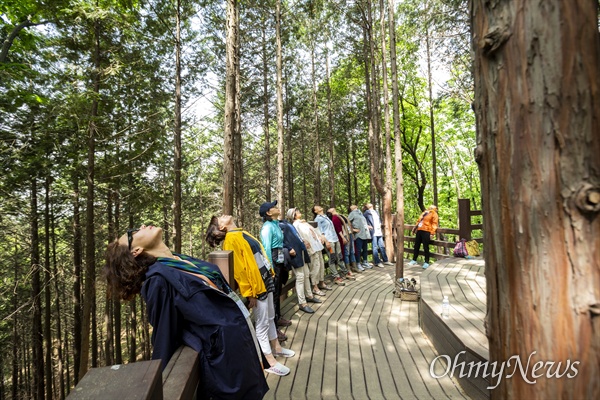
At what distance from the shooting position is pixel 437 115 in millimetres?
23172

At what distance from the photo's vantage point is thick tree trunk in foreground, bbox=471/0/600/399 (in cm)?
85

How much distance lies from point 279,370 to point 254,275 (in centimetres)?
122

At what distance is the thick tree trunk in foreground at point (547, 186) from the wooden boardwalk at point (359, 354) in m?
2.84

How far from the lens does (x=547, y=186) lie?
34.8 inches

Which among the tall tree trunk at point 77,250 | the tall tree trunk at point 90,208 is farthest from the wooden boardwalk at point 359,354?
the tall tree trunk at point 77,250

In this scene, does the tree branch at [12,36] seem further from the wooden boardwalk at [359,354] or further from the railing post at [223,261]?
the wooden boardwalk at [359,354]

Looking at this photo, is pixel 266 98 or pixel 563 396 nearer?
pixel 563 396

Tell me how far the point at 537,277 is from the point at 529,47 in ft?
2.18

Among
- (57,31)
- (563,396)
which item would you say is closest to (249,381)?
(563,396)

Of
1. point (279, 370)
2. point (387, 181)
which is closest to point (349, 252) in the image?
point (387, 181)

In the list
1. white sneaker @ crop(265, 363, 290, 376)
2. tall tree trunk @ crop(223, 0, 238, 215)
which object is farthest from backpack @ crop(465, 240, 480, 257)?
white sneaker @ crop(265, 363, 290, 376)

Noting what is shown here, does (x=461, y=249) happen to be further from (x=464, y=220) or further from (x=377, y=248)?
(x=377, y=248)

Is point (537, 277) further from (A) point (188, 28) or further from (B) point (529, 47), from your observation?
(A) point (188, 28)

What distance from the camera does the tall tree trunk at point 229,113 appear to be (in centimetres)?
588
